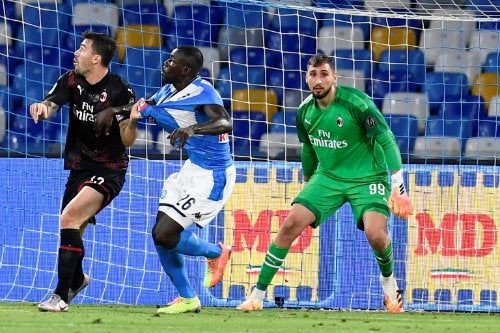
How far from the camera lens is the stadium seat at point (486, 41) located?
1392 centimetres

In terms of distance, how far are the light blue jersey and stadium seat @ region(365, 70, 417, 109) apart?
4.53 meters

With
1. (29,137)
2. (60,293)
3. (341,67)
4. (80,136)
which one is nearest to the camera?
(60,293)

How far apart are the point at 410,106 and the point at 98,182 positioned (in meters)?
5.11

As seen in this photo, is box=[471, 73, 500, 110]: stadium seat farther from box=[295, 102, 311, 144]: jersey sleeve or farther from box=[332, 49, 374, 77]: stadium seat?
box=[295, 102, 311, 144]: jersey sleeve

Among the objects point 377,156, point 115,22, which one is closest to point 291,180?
point 377,156

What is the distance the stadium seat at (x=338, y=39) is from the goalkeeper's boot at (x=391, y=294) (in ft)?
13.6

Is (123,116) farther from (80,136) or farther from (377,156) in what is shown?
(377,156)

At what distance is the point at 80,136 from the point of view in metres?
9.84

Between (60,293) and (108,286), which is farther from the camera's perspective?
(108,286)

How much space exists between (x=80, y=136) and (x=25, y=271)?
2188 millimetres

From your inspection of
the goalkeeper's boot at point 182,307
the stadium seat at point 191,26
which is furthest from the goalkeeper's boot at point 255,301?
the stadium seat at point 191,26

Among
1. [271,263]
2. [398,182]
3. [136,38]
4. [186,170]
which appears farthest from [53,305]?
[136,38]

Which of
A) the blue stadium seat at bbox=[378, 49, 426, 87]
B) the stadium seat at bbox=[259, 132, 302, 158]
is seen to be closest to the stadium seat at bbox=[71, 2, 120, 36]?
the stadium seat at bbox=[259, 132, 302, 158]

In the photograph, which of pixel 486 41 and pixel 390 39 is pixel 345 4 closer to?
pixel 390 39
